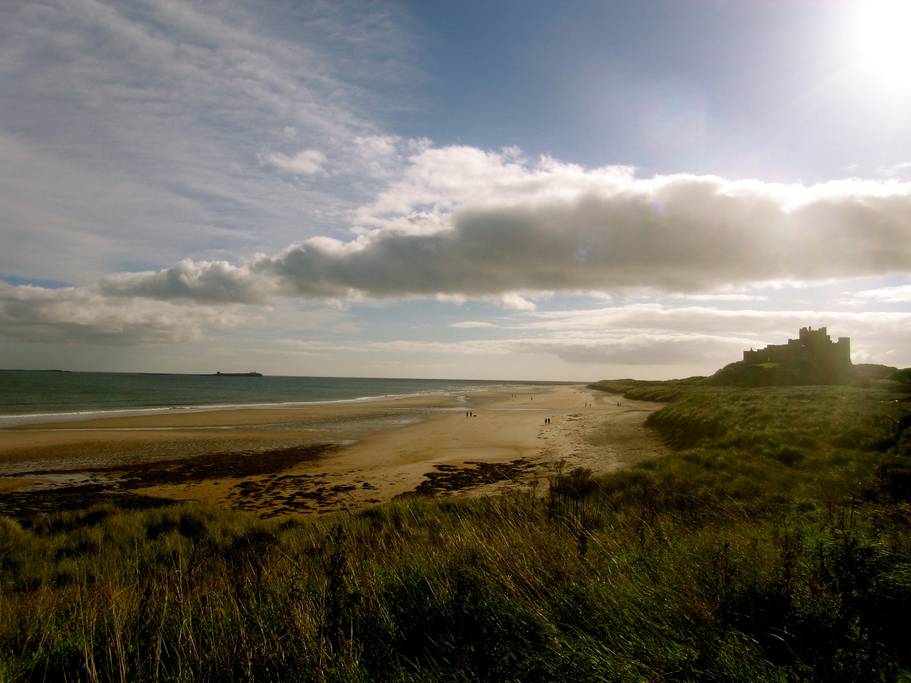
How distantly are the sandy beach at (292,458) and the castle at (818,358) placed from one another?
39124 millimetres

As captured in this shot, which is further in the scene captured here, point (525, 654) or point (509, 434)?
point (509, 434)

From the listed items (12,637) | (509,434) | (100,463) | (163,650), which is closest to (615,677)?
(163,650)

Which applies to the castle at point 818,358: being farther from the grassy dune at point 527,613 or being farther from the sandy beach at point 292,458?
the grassy dune at point 527,613

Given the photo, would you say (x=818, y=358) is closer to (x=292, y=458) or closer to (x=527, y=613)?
(x=292, y=458)

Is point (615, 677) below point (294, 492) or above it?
→ above

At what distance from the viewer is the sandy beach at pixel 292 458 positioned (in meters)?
17.1

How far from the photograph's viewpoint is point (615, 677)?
9.81ft

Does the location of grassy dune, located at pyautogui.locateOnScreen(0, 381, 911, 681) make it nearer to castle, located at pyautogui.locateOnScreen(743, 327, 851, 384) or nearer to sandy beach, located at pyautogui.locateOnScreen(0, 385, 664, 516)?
sandy beach, located at pyautogui.locateOnScreen(0, 385, 664, 516)

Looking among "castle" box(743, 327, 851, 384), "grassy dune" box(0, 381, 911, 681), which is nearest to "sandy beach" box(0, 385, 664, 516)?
"grassy dune" box(0, 381, 911, 681)

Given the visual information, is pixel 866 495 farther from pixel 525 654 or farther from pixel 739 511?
pixel 525 654

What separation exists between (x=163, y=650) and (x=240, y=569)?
2578 mm

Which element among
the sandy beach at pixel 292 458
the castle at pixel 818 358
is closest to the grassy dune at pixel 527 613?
the sandy beach at pixel 292 458

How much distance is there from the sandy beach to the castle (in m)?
39.1

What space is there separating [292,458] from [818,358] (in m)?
69.6
